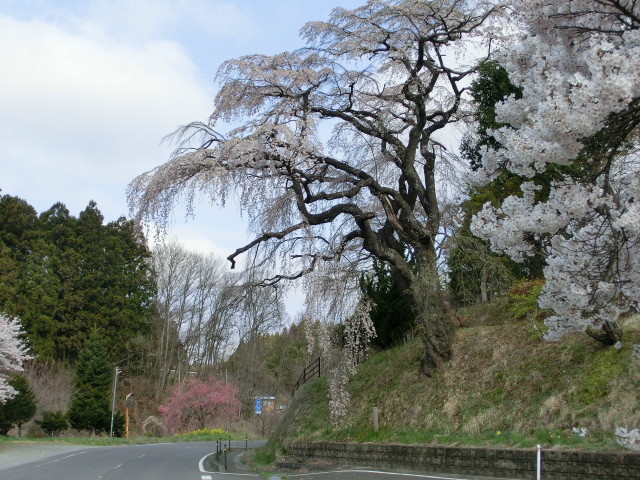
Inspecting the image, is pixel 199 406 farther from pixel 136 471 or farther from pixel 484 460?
pixel 484 460

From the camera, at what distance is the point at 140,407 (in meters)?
51.4

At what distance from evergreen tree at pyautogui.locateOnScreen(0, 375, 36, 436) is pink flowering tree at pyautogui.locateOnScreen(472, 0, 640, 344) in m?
32.0

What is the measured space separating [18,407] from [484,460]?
96.6ft

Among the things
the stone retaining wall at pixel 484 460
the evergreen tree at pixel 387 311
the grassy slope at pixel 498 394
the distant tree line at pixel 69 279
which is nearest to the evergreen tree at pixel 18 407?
the distant tree line at pixel 69 279

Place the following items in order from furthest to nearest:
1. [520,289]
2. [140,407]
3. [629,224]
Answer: [140,407], [520,289], [629,224]

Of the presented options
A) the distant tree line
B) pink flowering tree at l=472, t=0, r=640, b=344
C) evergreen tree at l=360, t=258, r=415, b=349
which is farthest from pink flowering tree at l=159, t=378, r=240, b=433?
pink flowering tree at l=472, t=0, r=640, b=344

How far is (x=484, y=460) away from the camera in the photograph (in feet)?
36.2

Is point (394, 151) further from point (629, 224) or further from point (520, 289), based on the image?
point (629, 224)

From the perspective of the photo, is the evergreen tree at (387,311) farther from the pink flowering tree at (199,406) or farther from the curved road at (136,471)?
the pink flowering tree at (199,406)

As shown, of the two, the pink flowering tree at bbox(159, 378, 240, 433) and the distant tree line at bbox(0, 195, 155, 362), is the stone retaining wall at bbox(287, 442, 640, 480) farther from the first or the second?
the distant tree line at bbox(0, 195, 155, 362)

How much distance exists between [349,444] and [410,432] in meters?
1.54

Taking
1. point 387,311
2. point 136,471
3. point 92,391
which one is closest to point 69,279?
point 92,391

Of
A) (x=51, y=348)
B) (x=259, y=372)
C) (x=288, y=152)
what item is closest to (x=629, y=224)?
(x=288, y=152)

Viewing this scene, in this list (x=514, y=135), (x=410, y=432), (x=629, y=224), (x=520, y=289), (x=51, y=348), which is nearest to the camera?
(x=629, y=224)
